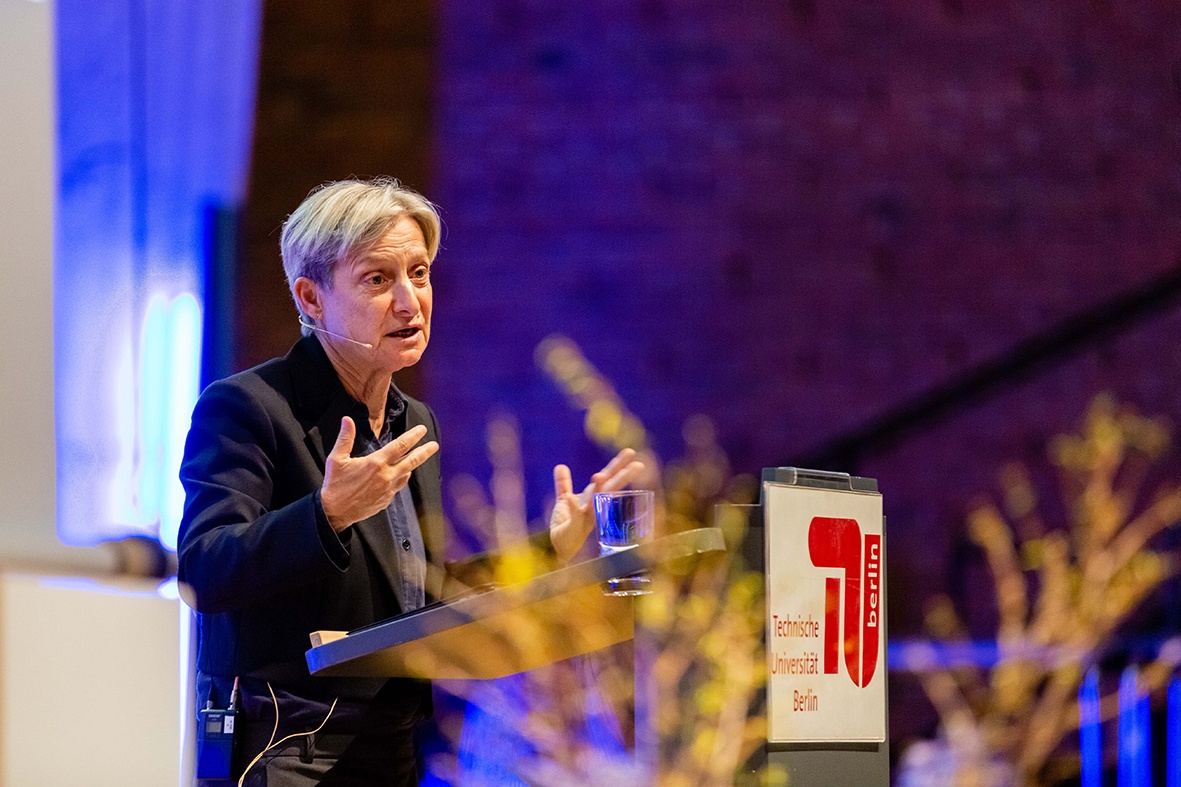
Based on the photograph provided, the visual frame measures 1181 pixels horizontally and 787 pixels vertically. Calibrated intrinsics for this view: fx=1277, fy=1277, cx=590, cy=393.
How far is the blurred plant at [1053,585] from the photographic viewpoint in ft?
10.2

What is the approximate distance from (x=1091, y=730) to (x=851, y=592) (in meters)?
2.03

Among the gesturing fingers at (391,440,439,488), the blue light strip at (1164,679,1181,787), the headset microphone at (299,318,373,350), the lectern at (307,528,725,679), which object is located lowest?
the blue light strip at (1164,679,1181,787)

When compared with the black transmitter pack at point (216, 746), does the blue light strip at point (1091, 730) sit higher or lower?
lower

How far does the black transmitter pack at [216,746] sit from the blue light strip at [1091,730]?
216cm

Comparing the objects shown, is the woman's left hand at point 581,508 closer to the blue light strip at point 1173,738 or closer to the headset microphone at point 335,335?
the headset microphone at point 335,335

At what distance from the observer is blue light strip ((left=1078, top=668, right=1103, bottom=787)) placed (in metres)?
2.86

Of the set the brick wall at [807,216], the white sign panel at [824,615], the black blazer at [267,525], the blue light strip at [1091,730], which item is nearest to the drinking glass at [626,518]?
the white sign panel at [824,615]

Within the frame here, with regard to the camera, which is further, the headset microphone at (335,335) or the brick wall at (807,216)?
the brick wall at (807,216)

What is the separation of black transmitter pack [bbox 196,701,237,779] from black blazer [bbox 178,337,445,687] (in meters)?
0.05

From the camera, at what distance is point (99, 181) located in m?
0.94

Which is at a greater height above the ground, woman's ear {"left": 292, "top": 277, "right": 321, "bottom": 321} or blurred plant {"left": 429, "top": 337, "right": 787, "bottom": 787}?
woman's ear {"left": 292, "top": 277, "right": 321, "bottom": 321}

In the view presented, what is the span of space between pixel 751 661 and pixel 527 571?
1.44 ft

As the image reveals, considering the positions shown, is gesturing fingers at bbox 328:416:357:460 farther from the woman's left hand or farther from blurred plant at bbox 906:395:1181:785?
blurred plant at bbox 906:395:1181:785

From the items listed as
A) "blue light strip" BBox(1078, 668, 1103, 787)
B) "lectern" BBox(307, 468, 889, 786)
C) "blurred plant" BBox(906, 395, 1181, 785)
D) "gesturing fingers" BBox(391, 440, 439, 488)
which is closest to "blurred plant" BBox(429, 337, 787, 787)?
"lectern" BBox(307, 468, 889, 786)
